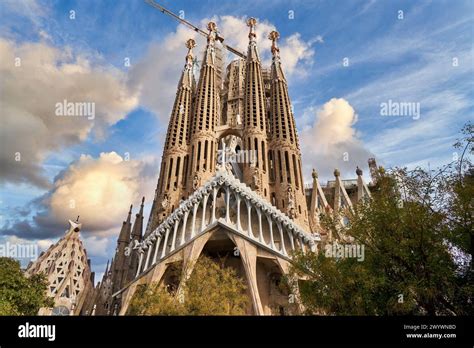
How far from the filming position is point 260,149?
33.4 meters

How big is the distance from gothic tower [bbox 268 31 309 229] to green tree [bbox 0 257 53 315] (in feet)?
64.7

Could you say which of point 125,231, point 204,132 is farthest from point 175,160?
point 125,231

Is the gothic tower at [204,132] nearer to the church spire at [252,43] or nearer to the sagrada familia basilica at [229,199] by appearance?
the sagrada familia basilica at [229,199]

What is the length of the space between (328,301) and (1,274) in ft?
57.8

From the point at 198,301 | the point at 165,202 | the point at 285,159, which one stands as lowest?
the point at 198,301

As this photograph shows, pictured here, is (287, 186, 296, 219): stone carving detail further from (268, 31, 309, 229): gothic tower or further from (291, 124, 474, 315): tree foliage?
(291, 124, 474, 315): tree foliage

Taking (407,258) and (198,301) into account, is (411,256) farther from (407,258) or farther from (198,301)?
(198,301)

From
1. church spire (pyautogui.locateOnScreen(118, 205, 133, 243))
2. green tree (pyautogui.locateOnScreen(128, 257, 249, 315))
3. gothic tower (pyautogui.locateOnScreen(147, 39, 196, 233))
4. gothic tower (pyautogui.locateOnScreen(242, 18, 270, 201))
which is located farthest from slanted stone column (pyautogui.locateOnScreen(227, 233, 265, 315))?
church spire (pyautogui.locateOnScreen(118, 205, 133, 243))

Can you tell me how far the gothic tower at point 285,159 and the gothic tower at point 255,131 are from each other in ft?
3.49

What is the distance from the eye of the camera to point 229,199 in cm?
2628

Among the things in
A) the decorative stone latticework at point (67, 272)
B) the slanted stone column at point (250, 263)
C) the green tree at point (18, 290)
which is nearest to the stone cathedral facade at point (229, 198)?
the slanted stone column at point (250, 263)

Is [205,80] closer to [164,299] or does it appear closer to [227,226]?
[227,226]

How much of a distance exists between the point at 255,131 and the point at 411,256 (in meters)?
25.4
